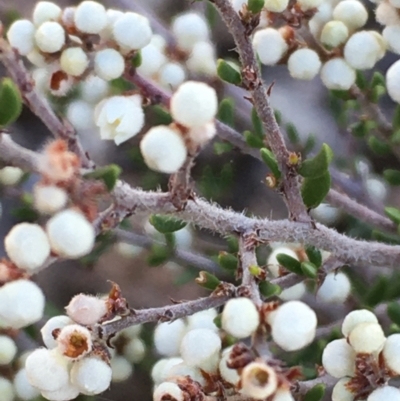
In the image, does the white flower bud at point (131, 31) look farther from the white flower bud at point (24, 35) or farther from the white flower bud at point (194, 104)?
the white flower bud at point (194, 104)

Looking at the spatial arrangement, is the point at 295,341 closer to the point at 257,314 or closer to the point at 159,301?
the point at 257,314

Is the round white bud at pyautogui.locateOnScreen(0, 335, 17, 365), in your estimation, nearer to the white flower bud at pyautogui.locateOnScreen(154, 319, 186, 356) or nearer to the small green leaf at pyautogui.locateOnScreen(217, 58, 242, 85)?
the white flower bud at pyautogui.locateOnScreen(154, 319, 186, 356)

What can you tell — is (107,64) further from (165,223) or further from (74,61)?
(165,223)

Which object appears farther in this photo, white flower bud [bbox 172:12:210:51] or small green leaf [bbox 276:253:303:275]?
white flower bud [bbox 172:12:210:51]

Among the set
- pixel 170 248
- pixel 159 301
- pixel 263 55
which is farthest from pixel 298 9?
pixel 159 301

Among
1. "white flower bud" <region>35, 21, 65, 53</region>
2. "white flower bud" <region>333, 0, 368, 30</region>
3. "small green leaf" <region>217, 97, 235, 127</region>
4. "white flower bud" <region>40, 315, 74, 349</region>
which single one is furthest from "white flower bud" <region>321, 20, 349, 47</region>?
"white flower bud" <region>40, 315, 74, 349</region>
